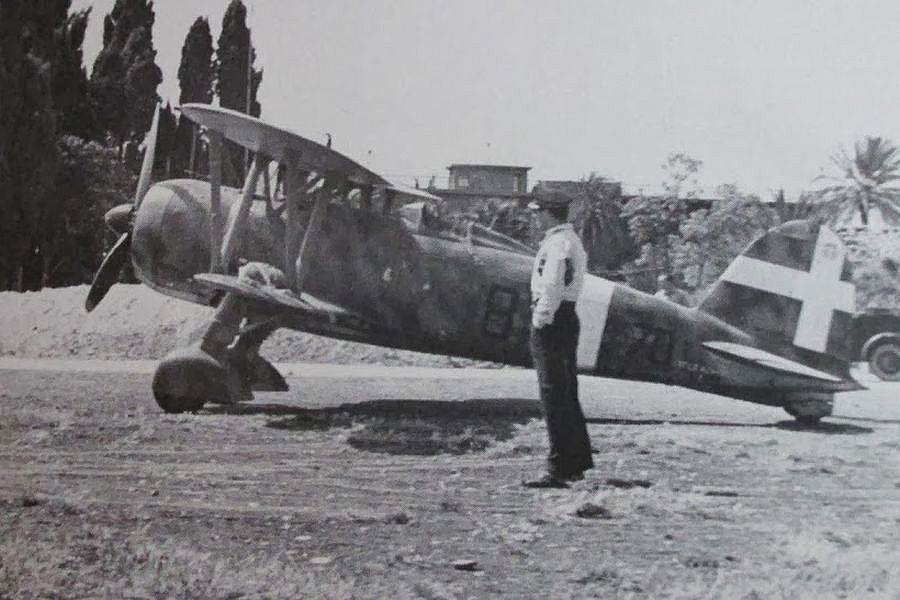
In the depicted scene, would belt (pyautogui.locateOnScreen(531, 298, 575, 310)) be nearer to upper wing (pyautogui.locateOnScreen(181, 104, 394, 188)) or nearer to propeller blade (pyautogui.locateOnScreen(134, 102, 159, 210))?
upper wing (pyautogui.locateOnScreen(181, 104, 394, 188))

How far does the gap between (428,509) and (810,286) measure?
2430 mm

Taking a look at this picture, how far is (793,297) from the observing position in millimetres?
4555

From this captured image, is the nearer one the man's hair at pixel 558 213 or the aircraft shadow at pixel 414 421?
the man's hair at pixel 558 213

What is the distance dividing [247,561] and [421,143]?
1608mm

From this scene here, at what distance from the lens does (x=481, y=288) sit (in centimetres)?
483

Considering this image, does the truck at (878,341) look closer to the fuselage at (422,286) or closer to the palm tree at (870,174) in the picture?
the fuselage at (422,286)

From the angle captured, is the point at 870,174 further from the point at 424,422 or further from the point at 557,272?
the point at 424,422

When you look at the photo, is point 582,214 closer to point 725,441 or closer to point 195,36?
point 725,441

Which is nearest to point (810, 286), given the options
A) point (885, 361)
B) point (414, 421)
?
point (885, 361)

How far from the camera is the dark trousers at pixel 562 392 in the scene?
336 centimetres

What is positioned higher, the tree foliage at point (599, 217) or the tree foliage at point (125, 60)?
the tree foliage at point (125, 60)

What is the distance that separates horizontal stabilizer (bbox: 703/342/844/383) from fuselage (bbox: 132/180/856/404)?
0.05 meters

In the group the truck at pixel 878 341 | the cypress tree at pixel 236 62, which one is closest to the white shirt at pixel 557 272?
the cypress tree at pixel 236 62

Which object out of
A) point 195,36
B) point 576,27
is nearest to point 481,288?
point 576,27
